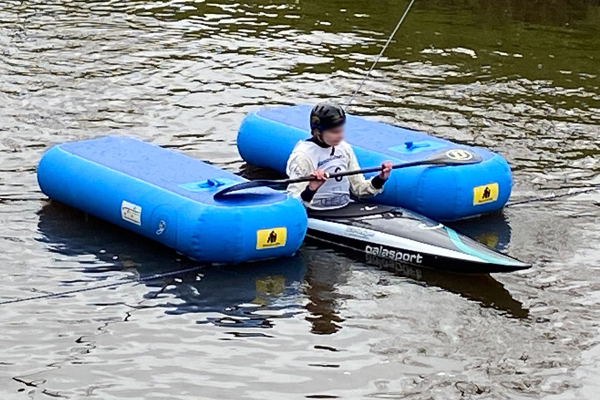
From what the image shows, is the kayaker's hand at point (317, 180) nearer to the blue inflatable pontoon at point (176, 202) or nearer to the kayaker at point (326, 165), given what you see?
the kayaker at point (326, 165)

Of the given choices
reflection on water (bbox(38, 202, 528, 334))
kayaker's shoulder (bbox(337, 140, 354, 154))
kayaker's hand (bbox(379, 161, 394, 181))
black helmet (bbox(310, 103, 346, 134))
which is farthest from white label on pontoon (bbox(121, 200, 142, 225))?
kayaker's hand (bbox(379, 161, 394, 181))

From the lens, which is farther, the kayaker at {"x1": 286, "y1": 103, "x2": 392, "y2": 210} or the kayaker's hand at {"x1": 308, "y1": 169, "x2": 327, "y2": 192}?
the kayaker at {"x1": 286, "y1": 103, "x2": 392, "y2": 210}

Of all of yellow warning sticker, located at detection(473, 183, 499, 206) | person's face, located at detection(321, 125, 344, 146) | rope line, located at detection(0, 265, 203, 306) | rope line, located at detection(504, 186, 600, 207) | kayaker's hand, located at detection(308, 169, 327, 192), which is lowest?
rope line, located at detection(0, 265, 203, 306)

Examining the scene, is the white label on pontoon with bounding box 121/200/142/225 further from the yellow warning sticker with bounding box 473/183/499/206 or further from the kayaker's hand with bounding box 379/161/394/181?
the yellow warning sticker with bounding box 473/183/499/206

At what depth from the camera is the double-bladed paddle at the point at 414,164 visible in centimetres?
899

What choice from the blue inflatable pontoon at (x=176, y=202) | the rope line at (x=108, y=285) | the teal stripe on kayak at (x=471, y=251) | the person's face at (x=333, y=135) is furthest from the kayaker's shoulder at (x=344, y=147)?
the rope line at (x=108, y=285)

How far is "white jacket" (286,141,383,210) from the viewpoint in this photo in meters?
9.55

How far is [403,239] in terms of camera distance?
919 cm

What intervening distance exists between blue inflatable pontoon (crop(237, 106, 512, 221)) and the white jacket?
1.04ft

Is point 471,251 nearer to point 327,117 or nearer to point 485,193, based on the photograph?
point 485,193

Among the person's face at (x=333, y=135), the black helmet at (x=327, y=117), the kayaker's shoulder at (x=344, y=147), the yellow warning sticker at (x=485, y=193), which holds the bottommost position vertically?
the yellow warning sticker at (x=485, y=193)

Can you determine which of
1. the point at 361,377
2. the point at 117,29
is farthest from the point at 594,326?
the point at 117,29

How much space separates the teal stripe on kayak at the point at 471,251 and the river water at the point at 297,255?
0.78 ft

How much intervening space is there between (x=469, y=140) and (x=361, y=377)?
5972mm
